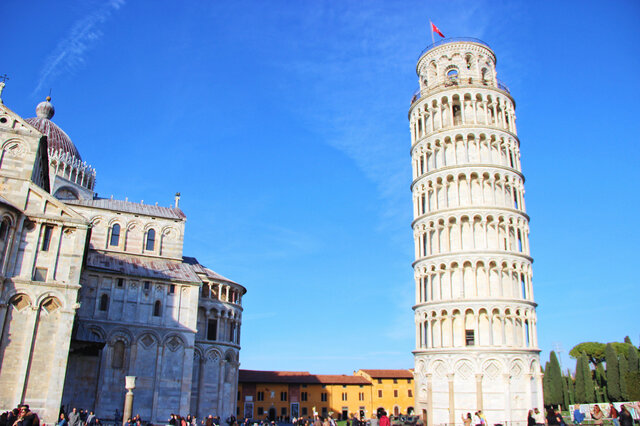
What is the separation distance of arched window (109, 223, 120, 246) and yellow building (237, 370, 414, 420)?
31.0 meters

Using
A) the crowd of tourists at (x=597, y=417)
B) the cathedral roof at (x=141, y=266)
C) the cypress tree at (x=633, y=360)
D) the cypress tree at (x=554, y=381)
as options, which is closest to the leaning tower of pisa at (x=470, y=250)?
the crowd of tourists at (x=597, y=417)

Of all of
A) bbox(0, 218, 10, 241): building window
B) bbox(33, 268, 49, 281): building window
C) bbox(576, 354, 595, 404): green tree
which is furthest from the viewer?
bbox(576, 354, 595, 404): green tree

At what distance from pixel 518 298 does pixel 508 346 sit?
147 inches

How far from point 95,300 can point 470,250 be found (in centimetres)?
2790

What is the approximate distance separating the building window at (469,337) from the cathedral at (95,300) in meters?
20.3

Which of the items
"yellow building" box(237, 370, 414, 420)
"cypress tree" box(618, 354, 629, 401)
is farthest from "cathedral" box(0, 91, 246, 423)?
"cypress tree" box(618, 354, 629, 401)

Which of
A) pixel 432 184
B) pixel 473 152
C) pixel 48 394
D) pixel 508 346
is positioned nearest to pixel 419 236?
pixel 432 184

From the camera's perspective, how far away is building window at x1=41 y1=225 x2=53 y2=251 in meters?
25.6

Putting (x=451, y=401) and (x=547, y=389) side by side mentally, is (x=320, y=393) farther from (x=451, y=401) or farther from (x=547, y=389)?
(x=451, y=401)

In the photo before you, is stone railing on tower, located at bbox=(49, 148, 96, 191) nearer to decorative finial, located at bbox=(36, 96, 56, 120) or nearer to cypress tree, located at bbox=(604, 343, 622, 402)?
decorative finial, located at bbox=(36, 96, 56, 120)

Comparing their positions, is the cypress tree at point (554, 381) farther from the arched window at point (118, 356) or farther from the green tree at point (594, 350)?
the arched window at point (118, 356)

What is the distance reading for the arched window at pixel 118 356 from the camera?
36.0 metres

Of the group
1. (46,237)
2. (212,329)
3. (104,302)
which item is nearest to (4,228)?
(46,237)

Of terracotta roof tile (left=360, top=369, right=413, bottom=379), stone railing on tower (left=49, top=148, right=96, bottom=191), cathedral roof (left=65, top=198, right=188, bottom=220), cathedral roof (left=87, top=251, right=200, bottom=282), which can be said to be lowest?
terracotta roof tile (left=360, top=369, right=413, bottom=379)
